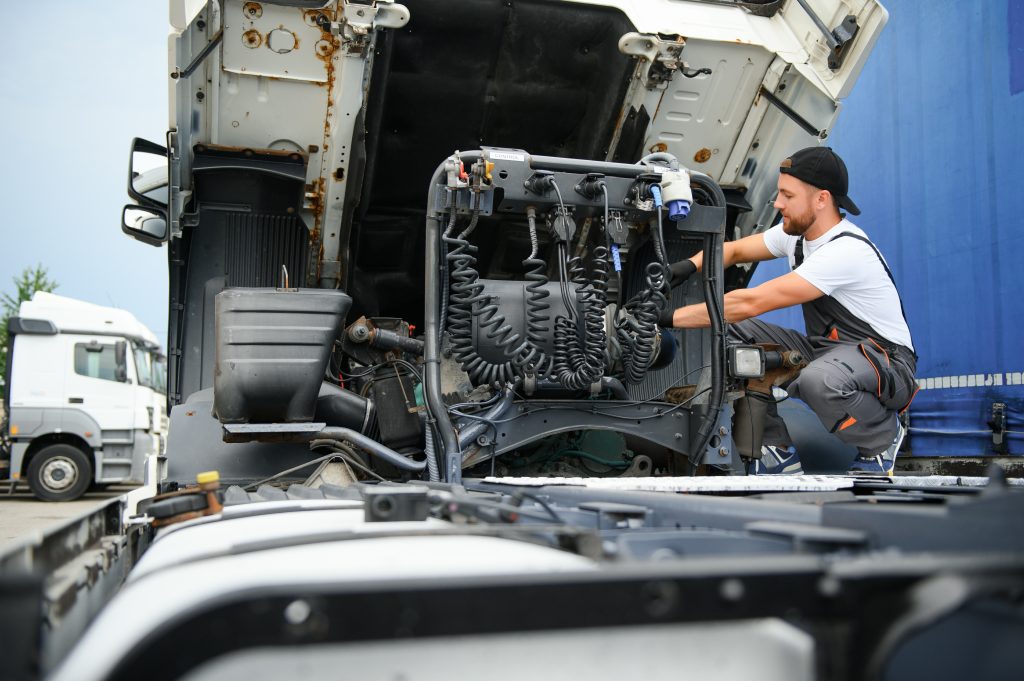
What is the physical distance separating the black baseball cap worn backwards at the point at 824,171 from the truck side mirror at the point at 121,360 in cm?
1095

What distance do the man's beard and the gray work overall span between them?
169 millimetres

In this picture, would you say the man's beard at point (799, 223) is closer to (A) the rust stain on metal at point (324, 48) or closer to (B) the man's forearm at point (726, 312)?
(B) the man's forearm at point (726, 312)

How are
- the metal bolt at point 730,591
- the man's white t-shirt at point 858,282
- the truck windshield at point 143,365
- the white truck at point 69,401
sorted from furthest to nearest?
the truck windshield at point 143,365, the white truck at point 69,401, the man's white t-shirt at point 858,282, the metal bolt at point 730,591

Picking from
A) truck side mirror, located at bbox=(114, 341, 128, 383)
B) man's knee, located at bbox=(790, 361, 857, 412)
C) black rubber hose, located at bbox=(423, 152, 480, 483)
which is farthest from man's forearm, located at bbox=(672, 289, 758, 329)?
truck side mirror, located at bbox=(114, 341, 128, 383)

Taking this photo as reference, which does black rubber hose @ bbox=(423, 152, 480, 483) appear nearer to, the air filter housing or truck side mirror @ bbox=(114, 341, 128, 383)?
the air filter housing

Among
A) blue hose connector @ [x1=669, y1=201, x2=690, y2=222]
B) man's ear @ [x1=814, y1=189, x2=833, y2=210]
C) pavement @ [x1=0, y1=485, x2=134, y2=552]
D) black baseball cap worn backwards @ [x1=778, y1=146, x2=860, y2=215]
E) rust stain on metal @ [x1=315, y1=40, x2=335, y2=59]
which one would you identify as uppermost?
rust stain on metal @ [x1=315, y1=40, x2=335, y2=59]

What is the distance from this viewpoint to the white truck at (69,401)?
11.5 metres

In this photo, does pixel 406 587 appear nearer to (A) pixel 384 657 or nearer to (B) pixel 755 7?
(A) pixel 384 657

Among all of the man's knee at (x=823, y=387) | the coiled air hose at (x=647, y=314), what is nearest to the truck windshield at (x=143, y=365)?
the coiled air hose at (x=647, y=314)

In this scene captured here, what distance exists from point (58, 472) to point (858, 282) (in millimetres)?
11708

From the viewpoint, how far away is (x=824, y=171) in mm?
3221

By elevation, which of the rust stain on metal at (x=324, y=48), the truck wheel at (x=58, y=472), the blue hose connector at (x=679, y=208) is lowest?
the truck wheel at (x=58, y=472)

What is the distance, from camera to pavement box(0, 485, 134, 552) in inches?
327

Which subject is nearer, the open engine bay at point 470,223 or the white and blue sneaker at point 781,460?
the open engine bay at point 470,223
